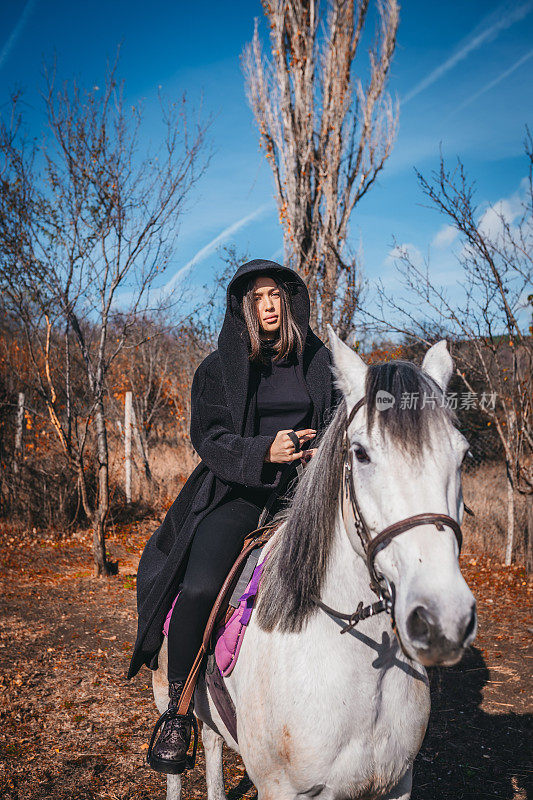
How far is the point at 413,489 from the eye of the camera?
46.6 inches

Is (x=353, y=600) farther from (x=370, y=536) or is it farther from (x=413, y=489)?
(x=413, y=489)

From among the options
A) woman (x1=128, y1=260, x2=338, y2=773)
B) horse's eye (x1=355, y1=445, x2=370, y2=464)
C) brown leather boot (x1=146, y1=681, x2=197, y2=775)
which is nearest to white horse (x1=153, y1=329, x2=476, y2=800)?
horse's eye (x1=355, y1=445, x2=370, y2=464)

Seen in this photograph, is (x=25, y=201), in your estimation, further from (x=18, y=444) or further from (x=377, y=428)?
(x=377, y=428)

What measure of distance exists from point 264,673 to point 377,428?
3.05 feet

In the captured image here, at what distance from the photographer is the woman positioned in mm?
1991

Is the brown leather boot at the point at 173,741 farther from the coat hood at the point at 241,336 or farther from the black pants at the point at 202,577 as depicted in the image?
the coat hood at the point at 241,336

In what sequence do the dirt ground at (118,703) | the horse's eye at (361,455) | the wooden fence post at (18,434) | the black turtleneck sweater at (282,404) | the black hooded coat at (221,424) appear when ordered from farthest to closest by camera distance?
the wooden fence post at (18,434) < the dirt ground at (118,703) < the black turtleneck sweater at (282,404) < the black hooded coat at (221,424) < the horse's eye at (361,455)

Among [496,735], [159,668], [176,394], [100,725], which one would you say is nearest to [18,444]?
[176,394]

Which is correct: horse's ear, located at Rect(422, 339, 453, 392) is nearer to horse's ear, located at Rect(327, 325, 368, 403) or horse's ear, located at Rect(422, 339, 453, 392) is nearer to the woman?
horse's ear, located at Rect(327, 325, 368, 403)

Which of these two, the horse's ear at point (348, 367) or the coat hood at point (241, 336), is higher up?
the coat hood at point (241, 336)

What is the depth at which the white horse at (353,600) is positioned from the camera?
1199 millimetres

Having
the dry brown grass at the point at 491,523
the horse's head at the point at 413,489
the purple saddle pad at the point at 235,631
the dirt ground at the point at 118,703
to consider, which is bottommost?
the dirt ground at the point at 118,703

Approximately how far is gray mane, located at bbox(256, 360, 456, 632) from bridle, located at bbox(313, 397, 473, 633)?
0.06 m

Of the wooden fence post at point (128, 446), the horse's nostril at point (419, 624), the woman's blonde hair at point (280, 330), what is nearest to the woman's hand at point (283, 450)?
the woman's blonde hair at point (280, 330)
